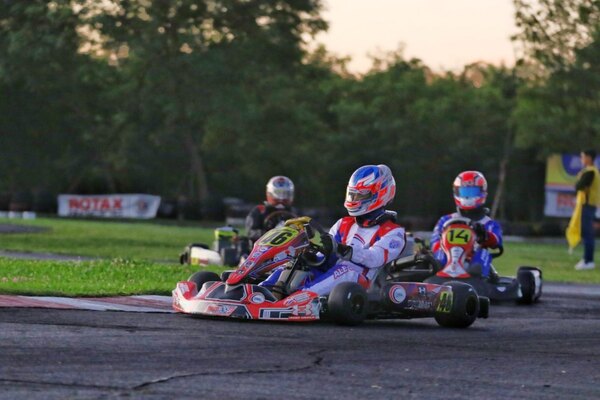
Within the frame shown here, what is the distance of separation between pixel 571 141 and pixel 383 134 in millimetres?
11595

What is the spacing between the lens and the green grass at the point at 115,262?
13.1 meters

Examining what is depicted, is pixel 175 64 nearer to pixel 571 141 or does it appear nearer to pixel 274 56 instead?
pixel 274 56

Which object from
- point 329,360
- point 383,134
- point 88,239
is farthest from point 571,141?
point 329,360

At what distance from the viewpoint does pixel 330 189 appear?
5981cm

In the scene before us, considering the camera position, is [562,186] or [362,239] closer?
[362,239]

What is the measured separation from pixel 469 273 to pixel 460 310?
3550 mm

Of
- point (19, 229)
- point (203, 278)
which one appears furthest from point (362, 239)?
point (19, 229)

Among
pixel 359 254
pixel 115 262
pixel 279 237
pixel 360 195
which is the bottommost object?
pixel 115 262

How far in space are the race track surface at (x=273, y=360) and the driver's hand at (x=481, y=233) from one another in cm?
365

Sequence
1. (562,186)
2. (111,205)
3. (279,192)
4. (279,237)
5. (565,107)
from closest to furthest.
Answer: (279,237), (279,192), (111,205), (565,107), (562,186)

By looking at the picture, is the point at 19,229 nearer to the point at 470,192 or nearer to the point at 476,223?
the point at 470,192

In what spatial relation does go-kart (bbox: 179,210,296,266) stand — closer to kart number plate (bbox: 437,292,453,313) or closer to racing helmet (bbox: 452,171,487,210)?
racing helmet (bbox: 452,171,487,210)

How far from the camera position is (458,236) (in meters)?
14.8

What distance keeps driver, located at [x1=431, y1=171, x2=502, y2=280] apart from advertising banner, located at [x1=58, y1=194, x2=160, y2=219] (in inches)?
1205
